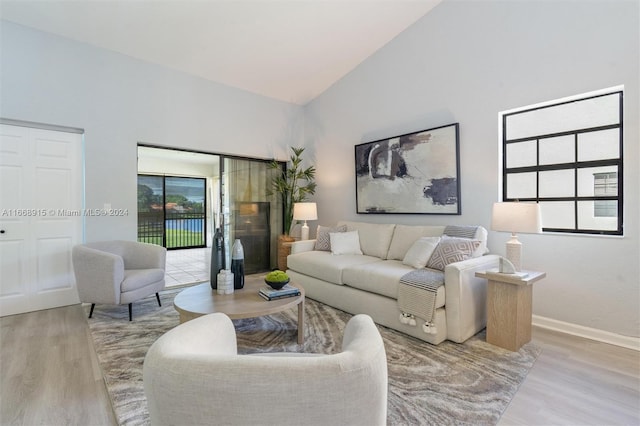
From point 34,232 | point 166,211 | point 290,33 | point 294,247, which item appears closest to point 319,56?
point 290,33

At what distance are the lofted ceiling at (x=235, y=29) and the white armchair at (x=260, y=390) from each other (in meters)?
3.53

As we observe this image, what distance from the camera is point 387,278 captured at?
2727 mm

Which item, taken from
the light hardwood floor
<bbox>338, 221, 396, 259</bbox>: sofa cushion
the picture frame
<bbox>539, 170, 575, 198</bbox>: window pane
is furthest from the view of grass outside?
<bbox>539, 170, 575, 198</bbox>: window pane

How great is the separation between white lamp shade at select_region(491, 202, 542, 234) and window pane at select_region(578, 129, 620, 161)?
0.98 meters

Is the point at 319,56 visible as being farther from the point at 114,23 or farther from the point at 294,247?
the point at 294,247

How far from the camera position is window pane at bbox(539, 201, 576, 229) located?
2818 millimetres

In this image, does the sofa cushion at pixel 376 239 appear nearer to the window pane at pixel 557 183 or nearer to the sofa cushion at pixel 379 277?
the sofa cushion at pixel 379 277

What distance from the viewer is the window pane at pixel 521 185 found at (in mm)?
3047

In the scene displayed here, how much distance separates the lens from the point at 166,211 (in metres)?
8.09

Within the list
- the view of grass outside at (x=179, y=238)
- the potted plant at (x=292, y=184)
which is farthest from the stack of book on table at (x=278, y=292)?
the view of grass outside at (x=179, y=238)

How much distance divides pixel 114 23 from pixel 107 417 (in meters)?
3.69

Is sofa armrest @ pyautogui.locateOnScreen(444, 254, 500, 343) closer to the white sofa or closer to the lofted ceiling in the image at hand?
the white sofa

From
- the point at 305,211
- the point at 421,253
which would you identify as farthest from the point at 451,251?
the point at 305,211

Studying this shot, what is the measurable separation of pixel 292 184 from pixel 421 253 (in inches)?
117
